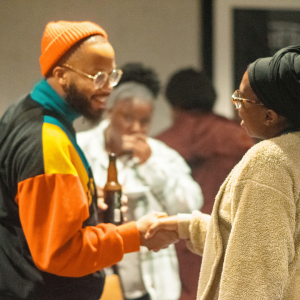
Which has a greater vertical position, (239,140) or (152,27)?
(152,27)

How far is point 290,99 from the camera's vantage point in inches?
35.3

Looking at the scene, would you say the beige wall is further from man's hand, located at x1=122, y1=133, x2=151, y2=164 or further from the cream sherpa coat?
the cream sherpa coat

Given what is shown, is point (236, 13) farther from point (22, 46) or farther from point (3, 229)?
point (3, 229)

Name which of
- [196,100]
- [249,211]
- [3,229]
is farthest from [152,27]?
[249,211]

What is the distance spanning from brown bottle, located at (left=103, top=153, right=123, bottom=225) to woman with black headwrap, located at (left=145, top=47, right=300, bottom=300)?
594mm

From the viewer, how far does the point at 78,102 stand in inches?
51.3

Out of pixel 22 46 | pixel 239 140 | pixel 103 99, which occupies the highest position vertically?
pixel 22 46

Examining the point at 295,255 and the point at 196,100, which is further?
the point at 196,100

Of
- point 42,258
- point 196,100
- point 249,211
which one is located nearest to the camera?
point 249,211

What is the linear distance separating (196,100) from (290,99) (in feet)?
4.34

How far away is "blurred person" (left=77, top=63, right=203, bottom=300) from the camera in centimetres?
183

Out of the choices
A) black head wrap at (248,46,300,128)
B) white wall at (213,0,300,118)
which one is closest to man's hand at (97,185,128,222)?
black head wrap at (248,46,300,128)

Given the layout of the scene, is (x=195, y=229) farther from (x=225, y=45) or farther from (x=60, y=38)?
(x=225, y=45)

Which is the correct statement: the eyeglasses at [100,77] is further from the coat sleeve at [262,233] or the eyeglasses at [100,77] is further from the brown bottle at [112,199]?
the coat sleeve at [262,233]
